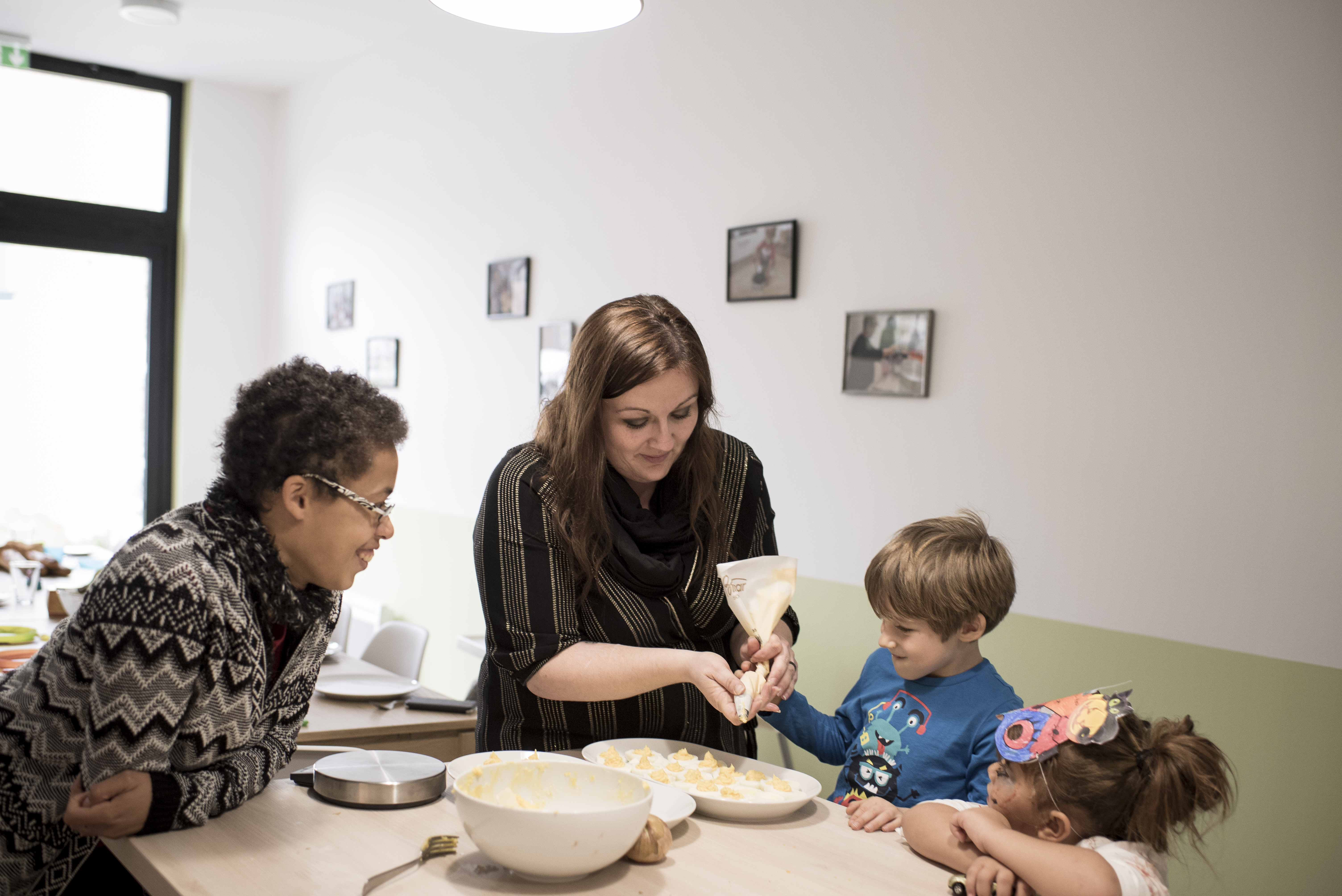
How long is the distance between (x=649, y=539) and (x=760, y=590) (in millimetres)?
301

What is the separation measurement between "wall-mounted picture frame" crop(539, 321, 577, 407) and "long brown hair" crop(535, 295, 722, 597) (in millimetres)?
2154

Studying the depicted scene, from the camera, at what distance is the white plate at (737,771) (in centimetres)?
141

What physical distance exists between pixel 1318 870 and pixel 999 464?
1.09 m

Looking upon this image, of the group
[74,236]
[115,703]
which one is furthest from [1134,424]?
[74,236]

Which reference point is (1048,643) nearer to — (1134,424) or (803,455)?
(1134,424)

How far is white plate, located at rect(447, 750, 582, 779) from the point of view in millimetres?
1481

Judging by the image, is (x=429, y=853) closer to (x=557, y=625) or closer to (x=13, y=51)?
(x=557, y=625)

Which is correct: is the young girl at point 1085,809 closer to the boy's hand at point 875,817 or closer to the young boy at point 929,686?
the boy's hand at point 875,817

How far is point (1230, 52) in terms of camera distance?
2264mm

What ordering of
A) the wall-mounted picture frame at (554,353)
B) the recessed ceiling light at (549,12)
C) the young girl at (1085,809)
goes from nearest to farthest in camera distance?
the young girl at (1085,809) → the recessed ceiling light at (549,12) → the wall-mounted picture frame at (554,353)

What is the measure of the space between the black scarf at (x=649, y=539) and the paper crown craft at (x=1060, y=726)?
0.64m

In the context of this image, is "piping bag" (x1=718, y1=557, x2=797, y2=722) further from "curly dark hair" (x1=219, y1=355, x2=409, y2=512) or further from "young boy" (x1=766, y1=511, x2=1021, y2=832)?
"curly dark hair" (x1=219, y1=355, x2=409, y2=512)

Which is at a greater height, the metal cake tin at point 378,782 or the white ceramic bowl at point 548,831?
the white ceramic bowl at point 548,831

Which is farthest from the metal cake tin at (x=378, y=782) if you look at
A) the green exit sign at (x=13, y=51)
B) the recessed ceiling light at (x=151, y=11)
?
the green exit sign at (x=13, y=51)
